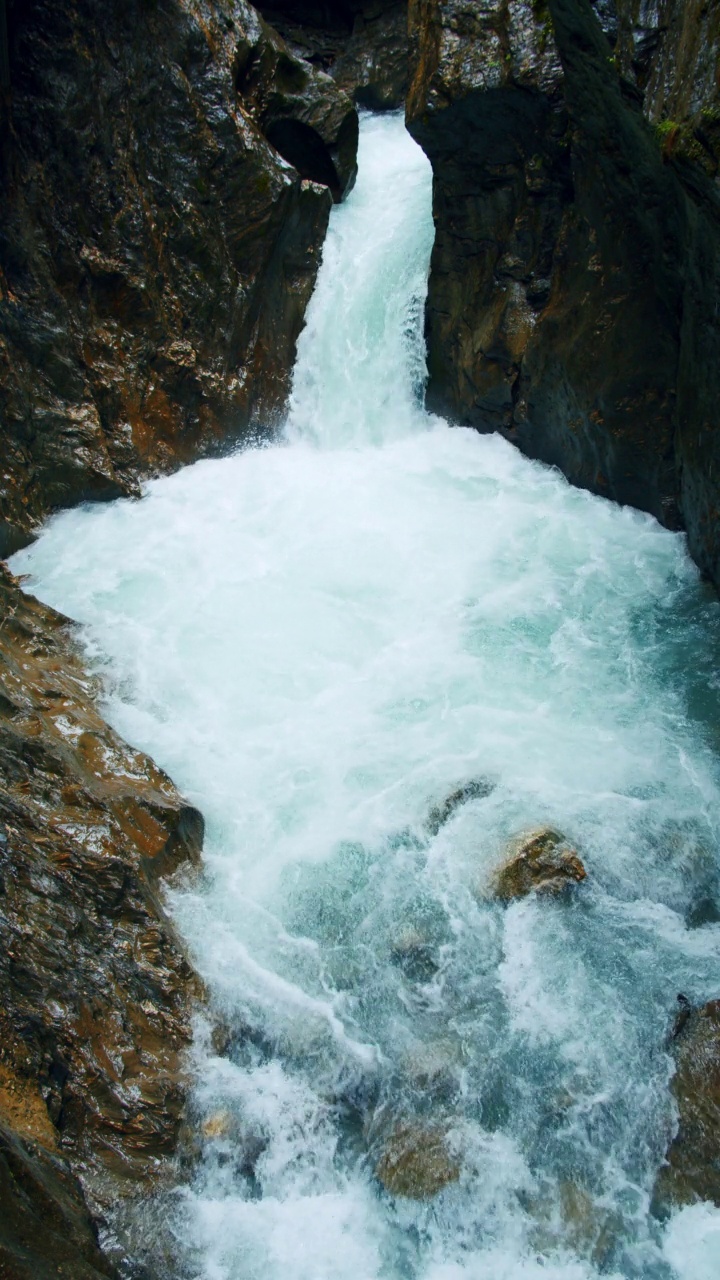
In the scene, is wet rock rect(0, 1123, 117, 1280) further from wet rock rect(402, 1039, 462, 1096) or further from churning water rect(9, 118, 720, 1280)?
wet rock rect(402, 1039, 462, 1096)

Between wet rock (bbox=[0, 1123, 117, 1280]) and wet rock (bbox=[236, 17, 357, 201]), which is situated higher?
wet rock (bbox=[236, 17, 357, 201])

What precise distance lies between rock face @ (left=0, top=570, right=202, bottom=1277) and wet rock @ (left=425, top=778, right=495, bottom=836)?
1368 mm

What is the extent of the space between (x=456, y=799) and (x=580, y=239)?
198 inches

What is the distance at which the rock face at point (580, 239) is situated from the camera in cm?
614

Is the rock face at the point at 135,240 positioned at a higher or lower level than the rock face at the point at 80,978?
higher

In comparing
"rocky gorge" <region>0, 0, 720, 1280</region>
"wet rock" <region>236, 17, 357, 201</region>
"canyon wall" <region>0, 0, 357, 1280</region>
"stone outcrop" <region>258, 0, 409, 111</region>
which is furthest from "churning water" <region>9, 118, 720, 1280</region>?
"stone outcrop" <region>258, 0, 409, 111</region>

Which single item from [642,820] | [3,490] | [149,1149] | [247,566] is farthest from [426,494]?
[149,1149]

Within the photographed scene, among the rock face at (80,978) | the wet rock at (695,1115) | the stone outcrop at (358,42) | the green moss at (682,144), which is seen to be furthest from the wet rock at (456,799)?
the stone outcrop at (358,42)

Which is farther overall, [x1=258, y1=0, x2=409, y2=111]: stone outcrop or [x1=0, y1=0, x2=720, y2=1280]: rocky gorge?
[x1=258, y1=0, x2=409, y2=111]: stone outcrop

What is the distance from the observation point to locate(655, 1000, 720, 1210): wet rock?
12.5ft

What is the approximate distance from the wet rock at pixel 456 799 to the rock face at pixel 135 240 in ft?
14.6

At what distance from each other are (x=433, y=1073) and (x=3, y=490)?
5.76 m

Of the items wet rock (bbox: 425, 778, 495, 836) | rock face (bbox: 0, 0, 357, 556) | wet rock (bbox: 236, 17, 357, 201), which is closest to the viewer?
wet rock (bbox: 425, 778, 495, 836)

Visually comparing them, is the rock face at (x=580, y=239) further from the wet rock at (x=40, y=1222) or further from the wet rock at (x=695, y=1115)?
the wet rock at (x=40, y=1222)
